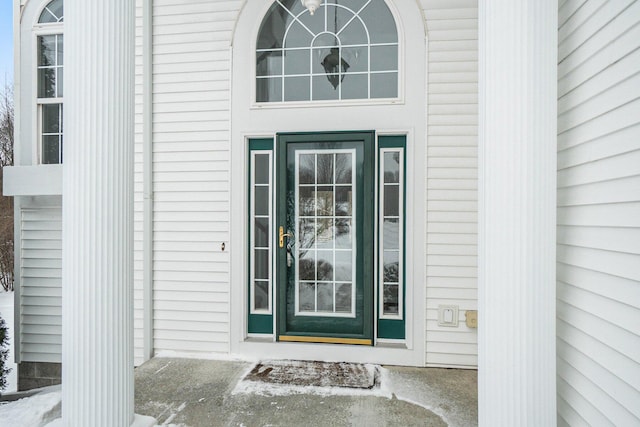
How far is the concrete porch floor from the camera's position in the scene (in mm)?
2316

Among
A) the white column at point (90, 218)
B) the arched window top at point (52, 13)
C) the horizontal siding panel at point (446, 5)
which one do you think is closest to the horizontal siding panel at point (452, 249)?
the horizontal siding panel at point (446, 5)

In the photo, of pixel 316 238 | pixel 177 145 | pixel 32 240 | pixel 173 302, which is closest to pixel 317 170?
pixel 316 238

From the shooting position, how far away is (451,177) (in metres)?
3.01

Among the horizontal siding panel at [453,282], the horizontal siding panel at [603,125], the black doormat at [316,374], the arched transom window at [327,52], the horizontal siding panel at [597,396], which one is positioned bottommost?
the black doormat at [316,374]

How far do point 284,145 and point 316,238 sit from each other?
884 millimetres

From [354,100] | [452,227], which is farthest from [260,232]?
[452,227]

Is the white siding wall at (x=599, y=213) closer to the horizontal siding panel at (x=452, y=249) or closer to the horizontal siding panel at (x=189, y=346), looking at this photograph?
the horizontal siding panel at (x=452, y=249)

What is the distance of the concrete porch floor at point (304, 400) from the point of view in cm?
232

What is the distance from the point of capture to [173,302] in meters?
3.34

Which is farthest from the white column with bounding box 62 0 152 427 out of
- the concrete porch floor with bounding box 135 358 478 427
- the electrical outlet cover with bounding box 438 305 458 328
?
the electrical outlet cover with bounding box 438 305 458 328

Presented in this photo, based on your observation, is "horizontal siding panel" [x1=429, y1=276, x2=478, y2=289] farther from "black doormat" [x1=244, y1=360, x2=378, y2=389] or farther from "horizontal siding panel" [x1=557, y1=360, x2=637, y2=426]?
"horizontal siding panel" [x1=557, y1=360, x2=637, y2=426]

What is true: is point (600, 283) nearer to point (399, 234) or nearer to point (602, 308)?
point (602, 308)

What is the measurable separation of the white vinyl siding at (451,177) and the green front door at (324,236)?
0.54m

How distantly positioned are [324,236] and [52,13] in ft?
11.3
